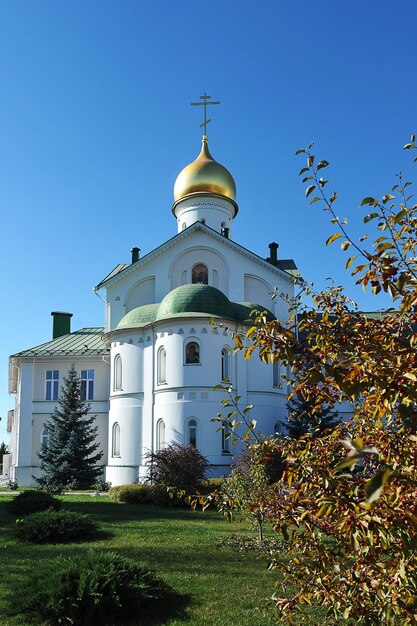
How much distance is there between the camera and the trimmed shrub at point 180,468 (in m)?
18.6

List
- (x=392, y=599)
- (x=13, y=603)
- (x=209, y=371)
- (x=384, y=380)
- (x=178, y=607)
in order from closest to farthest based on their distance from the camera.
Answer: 1. (x=384, y=380)
2. (x=392, y=599)
3. (x=13, y=603)
4. (x=178, y=607)
5. (x=209, y=371)

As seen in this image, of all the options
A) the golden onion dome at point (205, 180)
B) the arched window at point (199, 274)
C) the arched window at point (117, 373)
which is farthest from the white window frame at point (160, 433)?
the golden onion dome at point (205, 180)

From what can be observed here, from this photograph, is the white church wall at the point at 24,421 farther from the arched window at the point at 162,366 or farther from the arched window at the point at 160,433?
the arched window at the point at 162,366

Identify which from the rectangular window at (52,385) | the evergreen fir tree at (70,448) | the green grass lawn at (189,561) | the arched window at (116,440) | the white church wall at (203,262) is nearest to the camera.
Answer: the green grass lawn at (189,561)

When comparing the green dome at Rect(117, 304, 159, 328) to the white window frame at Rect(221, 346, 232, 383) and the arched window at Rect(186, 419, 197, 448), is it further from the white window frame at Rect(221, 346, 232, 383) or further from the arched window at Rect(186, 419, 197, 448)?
the arched window at Rect(186, 419, 197, 448)

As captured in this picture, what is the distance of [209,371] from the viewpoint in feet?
74.5

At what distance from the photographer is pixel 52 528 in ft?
36.8

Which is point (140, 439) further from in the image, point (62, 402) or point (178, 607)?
point (178, 607)

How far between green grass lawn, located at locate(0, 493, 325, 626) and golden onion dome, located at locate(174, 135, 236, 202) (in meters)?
21.7

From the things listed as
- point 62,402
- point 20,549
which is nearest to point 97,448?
point 62,402

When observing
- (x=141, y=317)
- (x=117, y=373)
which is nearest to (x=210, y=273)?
(x=141, y=317)

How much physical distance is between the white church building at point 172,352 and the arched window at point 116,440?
0.04 metres

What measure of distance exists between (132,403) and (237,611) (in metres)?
18.3

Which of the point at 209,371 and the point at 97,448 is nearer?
the point at 209,371
